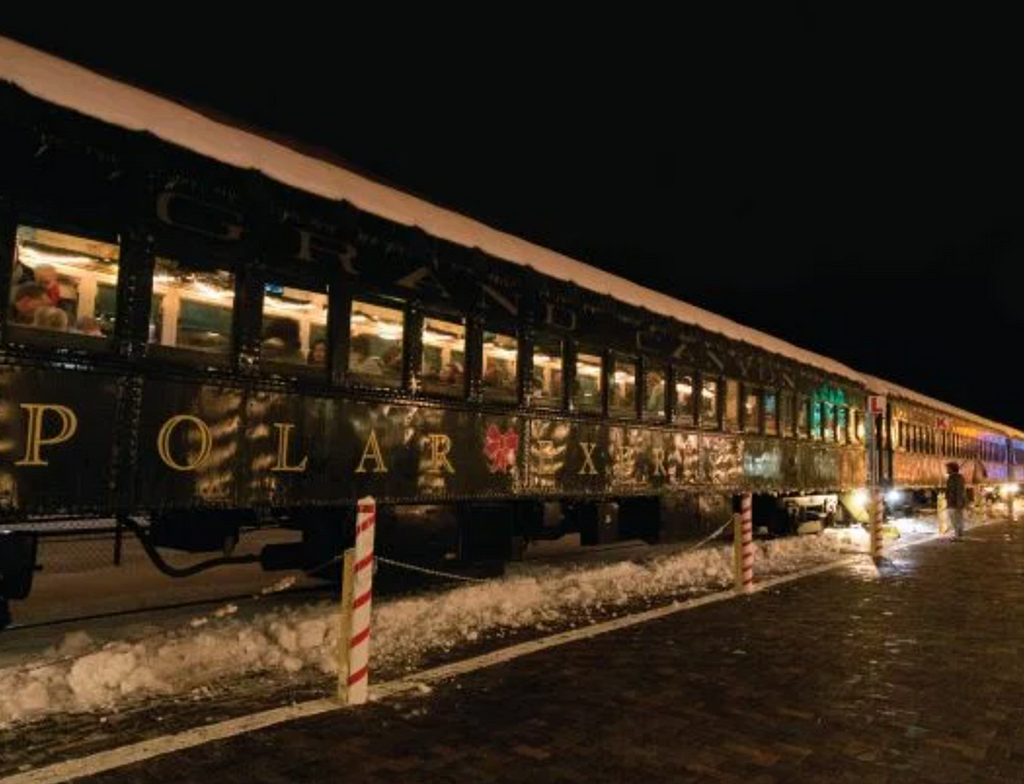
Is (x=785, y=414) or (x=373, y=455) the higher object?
(x=785, y=414)

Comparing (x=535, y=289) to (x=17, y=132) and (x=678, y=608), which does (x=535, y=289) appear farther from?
(x=17, y=132)

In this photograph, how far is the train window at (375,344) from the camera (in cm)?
700

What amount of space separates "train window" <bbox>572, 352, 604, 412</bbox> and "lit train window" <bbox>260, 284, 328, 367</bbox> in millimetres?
3482

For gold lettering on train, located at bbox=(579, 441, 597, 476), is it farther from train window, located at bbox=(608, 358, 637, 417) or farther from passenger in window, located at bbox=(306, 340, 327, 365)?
passenger in window, located at bbox=(306, 340, 327, 365)

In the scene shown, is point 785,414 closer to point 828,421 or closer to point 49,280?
point 828,421

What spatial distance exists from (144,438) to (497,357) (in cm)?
375

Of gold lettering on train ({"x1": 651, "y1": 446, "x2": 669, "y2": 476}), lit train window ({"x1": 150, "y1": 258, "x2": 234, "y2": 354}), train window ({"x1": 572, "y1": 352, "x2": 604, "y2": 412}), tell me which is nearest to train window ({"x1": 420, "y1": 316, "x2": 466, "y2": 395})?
train window ({"x1": 572, "y1": 352, "x2": 604, "y2": 412})

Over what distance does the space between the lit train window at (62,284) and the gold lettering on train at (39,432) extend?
0.41m

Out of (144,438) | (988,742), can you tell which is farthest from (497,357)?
(988,742)

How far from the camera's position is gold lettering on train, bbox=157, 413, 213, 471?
560 cm

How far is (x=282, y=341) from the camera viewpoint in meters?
6.45

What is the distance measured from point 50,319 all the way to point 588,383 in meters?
5.85

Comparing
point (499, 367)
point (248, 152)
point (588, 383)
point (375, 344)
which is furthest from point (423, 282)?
point (588, 383)

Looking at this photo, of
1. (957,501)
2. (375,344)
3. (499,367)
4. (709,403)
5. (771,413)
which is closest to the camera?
(375,344)
